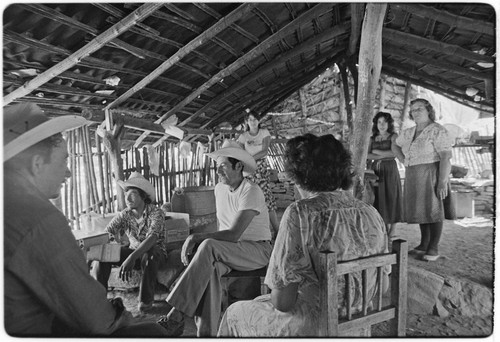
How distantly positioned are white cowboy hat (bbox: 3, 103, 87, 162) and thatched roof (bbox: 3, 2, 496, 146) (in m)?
1.05

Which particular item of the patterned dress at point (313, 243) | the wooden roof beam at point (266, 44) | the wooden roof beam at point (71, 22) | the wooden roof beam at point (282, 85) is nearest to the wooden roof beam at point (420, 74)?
the wooden roof beam at point (282, 85)

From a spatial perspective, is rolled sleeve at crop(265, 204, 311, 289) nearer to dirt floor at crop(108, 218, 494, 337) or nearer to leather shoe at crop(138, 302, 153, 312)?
dirt floor at crop(108, 218, 494, 337)

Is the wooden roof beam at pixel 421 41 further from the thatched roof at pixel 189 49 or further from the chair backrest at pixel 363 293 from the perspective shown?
the chair backrest at pixel 363 293

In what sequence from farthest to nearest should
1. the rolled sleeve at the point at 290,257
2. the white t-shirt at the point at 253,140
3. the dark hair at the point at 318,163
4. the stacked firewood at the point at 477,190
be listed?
the white t-shirt at the point at 253,140 < the stacked firewood at the point at 477,190 < the dark hair at the point at 318,163 < the rolled sleeve at the point at 290,257

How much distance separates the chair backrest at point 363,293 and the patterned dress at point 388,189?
6.61 feet

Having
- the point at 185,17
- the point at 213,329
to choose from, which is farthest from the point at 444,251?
the point at 185,17

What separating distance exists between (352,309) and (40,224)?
50.9 inches

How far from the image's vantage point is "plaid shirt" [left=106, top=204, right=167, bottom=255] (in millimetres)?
2834

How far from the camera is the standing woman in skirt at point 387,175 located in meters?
3.40

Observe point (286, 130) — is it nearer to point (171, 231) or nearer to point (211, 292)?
point (171, 231)

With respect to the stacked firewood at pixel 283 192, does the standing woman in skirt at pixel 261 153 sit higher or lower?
higher

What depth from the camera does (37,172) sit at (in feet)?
4.38

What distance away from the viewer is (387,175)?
341 cm

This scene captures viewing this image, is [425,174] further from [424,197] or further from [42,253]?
[42,253]
